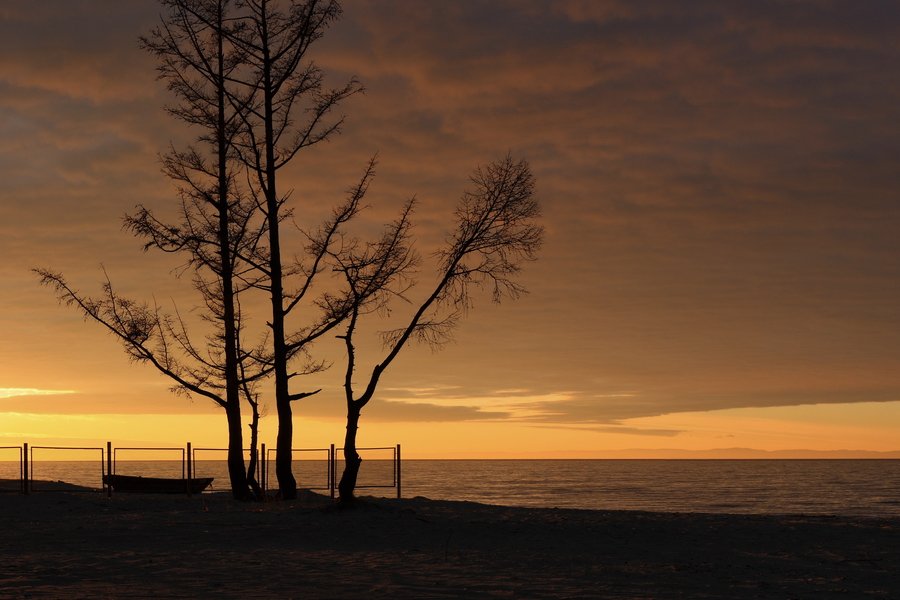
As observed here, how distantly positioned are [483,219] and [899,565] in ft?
48.8

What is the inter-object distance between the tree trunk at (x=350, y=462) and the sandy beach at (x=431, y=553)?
0.48 m

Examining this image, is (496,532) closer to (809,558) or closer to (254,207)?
(809,558)

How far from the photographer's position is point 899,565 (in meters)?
17.3

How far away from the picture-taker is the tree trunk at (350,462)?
2588 cm

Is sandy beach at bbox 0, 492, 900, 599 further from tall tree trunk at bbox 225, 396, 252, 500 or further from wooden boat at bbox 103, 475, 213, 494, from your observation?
→ wooden boat at bbox 103, 475, 213, 494

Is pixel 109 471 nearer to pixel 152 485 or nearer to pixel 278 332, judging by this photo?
pixel 152 485

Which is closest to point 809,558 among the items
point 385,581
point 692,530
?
point 692,530

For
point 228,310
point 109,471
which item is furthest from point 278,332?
point 109,471

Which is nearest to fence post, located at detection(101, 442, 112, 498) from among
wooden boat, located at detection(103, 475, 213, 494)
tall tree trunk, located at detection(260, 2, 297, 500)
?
wooden boat, located at detection(103, 475, 213, 494)

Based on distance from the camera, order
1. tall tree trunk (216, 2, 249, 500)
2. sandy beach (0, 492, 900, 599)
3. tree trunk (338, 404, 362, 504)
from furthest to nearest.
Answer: tall tree trunk (216, 2, 249, 500) → tree trunk (338, 404, 362, 504) → sandy beach (0, 492, 900, 599)

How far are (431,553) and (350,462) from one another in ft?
26.7

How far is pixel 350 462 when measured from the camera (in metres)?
26.3

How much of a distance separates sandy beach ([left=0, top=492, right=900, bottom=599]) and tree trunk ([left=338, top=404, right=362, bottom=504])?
0.48m

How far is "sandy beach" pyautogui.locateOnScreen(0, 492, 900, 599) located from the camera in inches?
551
